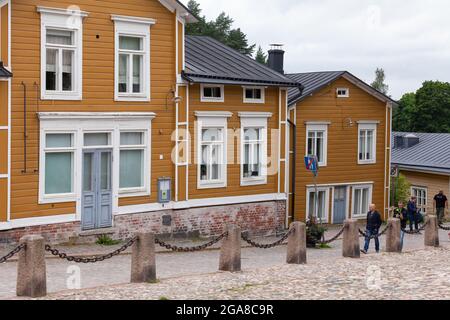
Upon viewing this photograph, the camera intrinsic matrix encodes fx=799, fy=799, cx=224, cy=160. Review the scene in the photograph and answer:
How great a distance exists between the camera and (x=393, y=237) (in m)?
23.0

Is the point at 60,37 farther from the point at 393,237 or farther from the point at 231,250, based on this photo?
the point at 393,237

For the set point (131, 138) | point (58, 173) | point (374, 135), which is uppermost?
point (374, 135)

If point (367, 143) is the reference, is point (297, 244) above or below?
below

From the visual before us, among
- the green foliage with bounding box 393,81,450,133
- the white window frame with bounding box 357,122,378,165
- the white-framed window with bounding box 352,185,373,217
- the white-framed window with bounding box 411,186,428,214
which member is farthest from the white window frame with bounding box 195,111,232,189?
the green foliage with bounding box 393,81,450,133

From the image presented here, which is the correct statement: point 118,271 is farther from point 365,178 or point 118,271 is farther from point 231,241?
point 365,178

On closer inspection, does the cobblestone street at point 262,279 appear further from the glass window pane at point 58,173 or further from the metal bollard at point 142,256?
the glass window pane at point 58,173

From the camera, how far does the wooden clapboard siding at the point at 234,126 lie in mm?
25266

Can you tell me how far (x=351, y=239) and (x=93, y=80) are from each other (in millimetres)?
8389

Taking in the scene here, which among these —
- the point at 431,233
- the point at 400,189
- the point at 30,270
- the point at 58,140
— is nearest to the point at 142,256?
the point at 30,270

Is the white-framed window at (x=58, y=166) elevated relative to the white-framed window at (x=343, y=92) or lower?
lower

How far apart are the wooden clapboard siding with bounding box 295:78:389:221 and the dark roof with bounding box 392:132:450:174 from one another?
24.7 ft

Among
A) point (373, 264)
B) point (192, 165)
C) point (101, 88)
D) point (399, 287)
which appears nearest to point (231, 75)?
point (192, 165)

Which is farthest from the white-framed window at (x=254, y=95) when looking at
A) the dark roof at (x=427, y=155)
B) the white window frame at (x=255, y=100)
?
the dark roof at (x=427, y=155)

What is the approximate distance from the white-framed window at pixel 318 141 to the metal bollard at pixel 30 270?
750 inches
